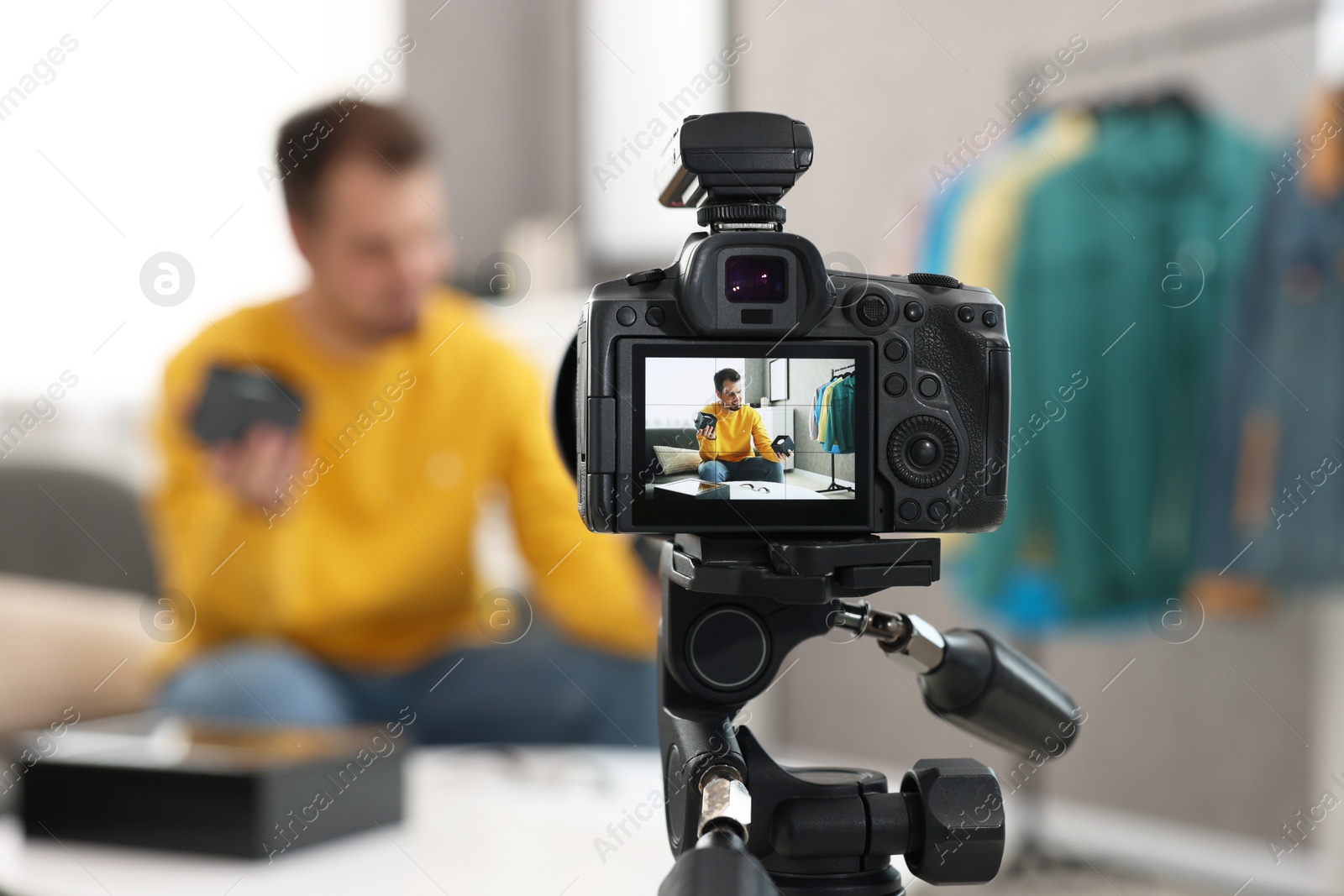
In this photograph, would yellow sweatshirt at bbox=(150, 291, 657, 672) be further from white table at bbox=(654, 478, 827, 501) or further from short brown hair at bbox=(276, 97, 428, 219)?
white table at bbox=(654, 478, 827, 501)

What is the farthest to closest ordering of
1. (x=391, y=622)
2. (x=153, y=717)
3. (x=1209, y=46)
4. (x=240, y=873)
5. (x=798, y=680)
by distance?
(x=798, y=680), (x=1209, y=46), (x=391, y=622), (x=153, y=717), (x=240, y=873)

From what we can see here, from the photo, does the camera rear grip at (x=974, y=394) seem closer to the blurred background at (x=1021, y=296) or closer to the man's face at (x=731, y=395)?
the man's face at (x=731, y=395)

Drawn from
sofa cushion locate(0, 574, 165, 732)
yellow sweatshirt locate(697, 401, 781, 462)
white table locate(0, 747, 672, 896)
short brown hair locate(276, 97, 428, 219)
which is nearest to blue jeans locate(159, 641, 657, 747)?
sofa cushion locate(0, 574, 165, 732)

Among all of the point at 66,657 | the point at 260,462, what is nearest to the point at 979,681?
the point at 260,462

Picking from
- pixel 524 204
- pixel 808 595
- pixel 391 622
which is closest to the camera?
pixel 808 595

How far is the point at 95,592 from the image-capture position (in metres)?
2.00

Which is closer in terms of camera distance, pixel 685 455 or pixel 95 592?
pixel 685 455

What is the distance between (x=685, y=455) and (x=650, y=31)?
252 cm

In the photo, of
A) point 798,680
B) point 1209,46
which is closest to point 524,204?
point 798,680

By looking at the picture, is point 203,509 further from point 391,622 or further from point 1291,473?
point 1291,473

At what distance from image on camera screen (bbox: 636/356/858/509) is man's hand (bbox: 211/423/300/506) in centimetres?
113

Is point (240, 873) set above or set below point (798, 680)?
above

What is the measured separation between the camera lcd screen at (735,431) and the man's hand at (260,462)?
1.13m

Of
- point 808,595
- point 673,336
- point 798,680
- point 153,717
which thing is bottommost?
point 798,680
